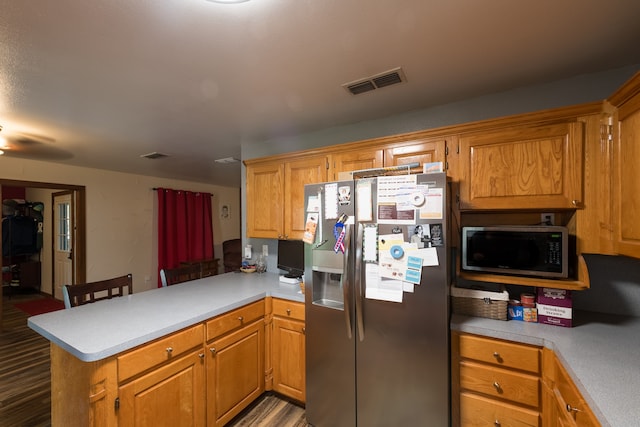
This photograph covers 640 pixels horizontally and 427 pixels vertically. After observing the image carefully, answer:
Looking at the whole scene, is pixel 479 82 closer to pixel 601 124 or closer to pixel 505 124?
pixel 505 124

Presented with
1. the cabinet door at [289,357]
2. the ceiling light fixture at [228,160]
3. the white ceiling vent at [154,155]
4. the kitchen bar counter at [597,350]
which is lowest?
the cabinet door at [289,357]

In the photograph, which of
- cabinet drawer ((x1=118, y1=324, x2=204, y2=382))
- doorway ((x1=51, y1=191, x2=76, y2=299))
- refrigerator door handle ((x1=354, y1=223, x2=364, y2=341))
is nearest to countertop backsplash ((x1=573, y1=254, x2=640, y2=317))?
refrigerator door handle ((x1=354, y1=223, x2=364, y2=341))

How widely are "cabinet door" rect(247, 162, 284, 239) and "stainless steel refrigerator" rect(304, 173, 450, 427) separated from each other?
27.2 inches

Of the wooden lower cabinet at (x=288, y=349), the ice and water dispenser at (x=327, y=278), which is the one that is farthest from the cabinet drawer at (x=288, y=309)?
the ice and water dispenser at (x=327, y=278)

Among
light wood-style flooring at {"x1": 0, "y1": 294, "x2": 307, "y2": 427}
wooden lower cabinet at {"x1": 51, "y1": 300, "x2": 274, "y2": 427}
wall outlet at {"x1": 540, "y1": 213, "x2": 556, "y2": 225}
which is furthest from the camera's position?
light wood-style flooring at {"x1": 0, "y1": 294, "x2": 307, "y2": 427}

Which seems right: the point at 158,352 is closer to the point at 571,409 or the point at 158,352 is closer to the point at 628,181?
the point at 571,409

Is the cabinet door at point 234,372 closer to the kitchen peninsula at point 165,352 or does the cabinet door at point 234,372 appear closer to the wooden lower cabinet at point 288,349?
the kitchen peninsula at point 165,352

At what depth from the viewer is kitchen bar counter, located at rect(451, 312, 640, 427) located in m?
0.93

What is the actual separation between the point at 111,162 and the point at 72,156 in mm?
464

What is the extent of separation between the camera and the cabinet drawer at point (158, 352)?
4.37 feet

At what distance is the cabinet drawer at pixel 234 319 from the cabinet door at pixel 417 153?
58.5 inches

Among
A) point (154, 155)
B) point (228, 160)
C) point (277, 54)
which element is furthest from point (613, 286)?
point (154, 155)

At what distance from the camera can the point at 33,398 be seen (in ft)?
7.45

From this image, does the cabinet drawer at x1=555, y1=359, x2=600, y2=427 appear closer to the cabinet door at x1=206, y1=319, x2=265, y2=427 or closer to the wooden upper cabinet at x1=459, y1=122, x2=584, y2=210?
the wooden upper cabinet at x1=459, y1=122, x2=584, y2=210
